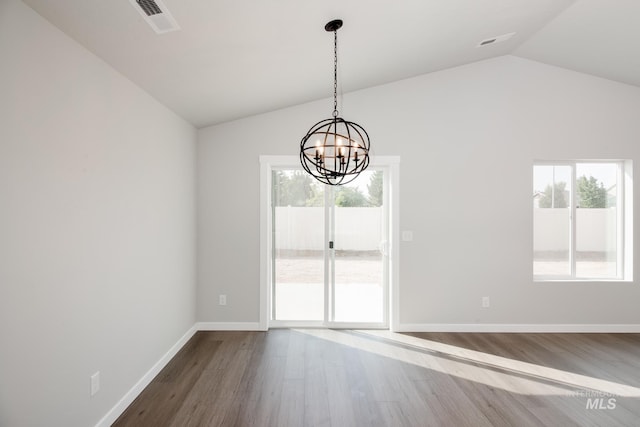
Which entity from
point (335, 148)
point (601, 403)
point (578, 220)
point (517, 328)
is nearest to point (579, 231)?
point (578, 220)

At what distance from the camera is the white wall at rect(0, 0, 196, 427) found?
Answer: 1.44 metres

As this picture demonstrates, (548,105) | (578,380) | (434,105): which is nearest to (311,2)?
(434,105)

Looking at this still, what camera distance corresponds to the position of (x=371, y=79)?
3596 millimetres

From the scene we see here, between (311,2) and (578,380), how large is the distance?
142 inches

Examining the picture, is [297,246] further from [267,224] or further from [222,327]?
[222,327]

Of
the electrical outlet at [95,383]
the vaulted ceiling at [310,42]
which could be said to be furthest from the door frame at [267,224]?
the electrical outlet at [95,383]

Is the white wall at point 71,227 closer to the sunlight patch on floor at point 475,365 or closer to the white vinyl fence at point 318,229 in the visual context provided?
the white vinyl fence at point 318,229

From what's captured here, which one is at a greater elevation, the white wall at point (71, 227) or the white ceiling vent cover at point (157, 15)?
the white ceiling vent cover at point (157, 15)

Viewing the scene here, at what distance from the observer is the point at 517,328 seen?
3842 mm

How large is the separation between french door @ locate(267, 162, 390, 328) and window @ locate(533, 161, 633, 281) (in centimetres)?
192

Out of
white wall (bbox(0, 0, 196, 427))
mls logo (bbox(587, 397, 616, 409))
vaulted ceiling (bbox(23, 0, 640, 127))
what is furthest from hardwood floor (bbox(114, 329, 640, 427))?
vaulted ceiling (bbox(23, 0, 640, 127))

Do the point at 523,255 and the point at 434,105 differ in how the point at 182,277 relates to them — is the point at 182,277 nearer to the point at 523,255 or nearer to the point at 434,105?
the point at 434,105

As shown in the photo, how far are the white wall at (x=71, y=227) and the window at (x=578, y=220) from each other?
4304 mm

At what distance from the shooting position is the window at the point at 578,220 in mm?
3941
